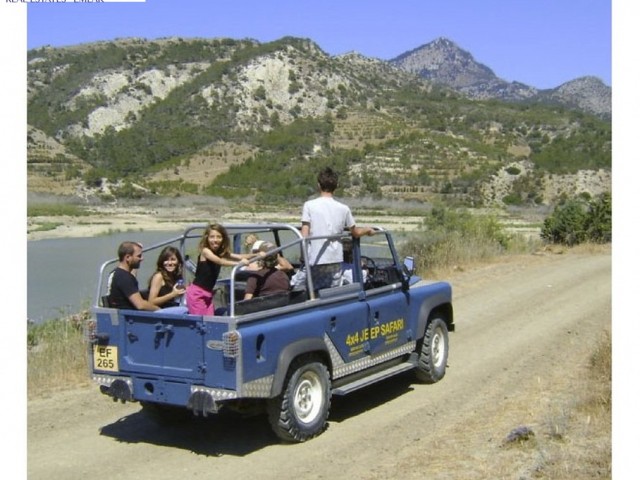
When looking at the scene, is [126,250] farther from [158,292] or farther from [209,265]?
[209,265]

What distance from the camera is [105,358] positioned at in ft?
24.8

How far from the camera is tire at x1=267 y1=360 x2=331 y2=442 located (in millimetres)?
7383

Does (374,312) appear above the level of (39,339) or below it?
above

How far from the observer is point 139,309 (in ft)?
25.2

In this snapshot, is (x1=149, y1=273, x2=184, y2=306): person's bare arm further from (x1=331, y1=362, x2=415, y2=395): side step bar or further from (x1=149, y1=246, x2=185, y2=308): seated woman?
(x1=331, y1=362, x2=415, y2=395): side step bar

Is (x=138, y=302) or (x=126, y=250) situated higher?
(x=126, y=250)

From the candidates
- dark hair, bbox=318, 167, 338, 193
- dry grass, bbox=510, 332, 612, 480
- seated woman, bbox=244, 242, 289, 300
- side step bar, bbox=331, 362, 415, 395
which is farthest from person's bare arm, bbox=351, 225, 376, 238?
dry grass, bbox=510, 332, 612, 480

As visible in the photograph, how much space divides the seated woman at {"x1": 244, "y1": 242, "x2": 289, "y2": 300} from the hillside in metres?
54.9

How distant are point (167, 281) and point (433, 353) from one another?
3.26 m

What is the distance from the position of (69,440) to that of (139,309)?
4.51 feet

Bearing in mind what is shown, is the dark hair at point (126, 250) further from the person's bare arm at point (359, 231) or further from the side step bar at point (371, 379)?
the side step bar at point (371, 379)

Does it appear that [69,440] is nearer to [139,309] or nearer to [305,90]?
[139,309]

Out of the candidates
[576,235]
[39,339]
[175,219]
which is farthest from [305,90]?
[39,339]

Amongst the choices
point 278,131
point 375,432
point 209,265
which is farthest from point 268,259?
point 278,131
